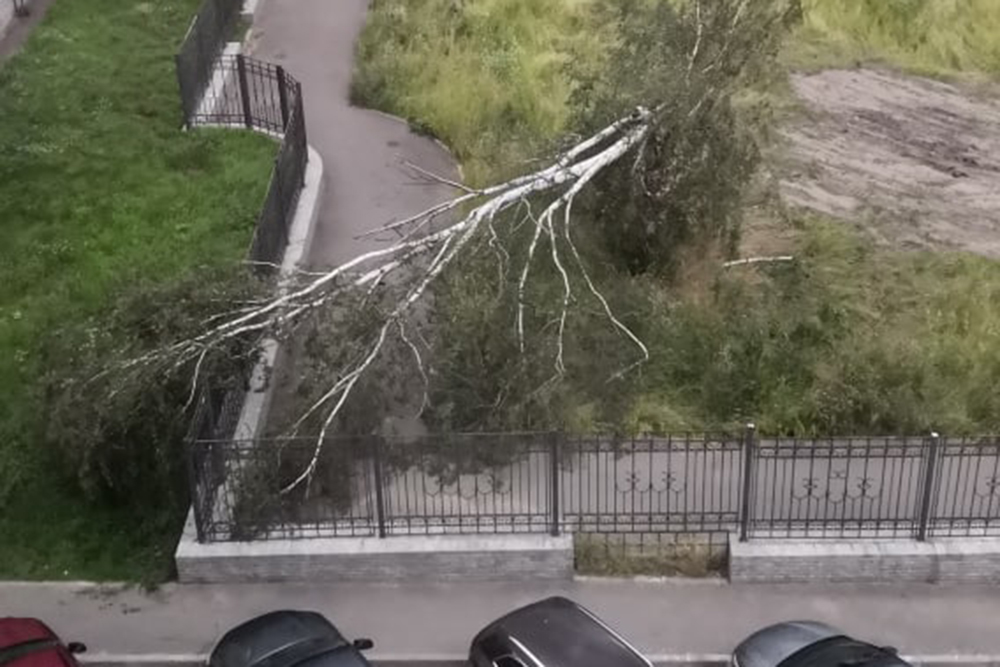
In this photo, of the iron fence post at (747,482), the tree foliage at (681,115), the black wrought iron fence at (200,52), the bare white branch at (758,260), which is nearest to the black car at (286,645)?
the iron fence post at (747,482)

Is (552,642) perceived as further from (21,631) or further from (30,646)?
(21,631)

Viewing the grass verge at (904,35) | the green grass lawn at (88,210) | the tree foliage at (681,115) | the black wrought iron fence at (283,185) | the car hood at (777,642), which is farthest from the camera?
the grass verge at (904,35)

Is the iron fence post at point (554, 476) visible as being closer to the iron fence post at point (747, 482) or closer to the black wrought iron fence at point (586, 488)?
the black wrought iron fence at point (586, 488)

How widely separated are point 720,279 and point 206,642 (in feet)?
25.2

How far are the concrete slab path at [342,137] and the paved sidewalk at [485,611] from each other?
6085 mm

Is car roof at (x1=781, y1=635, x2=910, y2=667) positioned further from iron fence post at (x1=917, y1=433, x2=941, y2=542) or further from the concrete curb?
iron fence post at (x1=917, y1=433, x2=941, y2=542)

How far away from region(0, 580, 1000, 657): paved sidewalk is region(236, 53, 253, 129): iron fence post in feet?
31.6

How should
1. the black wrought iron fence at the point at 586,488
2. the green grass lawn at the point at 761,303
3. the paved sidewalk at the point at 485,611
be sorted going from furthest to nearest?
1. the green grass lawn at the point at 761,303
2. the black wrought iron fence at the point at 586,488
3. the paved sidewalk at the point at 485,611

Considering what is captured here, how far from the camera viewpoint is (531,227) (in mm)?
15180

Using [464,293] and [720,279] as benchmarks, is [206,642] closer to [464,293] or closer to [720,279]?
[464,293]

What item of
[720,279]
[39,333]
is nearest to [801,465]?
[720,279]

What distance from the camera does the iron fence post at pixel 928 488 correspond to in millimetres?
12102

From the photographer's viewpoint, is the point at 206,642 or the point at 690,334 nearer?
the point at 206,642

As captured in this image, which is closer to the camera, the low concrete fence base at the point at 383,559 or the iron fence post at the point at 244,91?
the low concrete fence base at the point at 383,559
